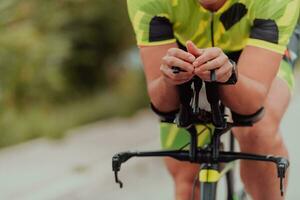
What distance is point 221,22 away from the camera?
365 cm

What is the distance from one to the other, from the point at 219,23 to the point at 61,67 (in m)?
7.94

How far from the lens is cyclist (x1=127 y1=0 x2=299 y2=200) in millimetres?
3400

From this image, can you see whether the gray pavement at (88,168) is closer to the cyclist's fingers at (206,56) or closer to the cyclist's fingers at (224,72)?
the cyclist's fingers at (224,72)

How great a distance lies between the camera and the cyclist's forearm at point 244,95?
325 centimetres

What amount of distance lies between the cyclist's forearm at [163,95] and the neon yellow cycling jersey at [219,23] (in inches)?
8.7

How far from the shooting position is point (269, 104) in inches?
151

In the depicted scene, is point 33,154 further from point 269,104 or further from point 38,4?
point 269,104

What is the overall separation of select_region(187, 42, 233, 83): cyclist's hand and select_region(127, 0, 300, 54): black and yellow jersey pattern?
0.54m

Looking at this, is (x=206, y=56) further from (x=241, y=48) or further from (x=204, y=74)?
(x=241, y=48)

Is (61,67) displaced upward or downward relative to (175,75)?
downward

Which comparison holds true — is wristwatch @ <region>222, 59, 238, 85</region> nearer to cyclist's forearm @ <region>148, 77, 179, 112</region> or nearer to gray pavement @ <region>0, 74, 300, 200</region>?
cyclist's forearm @ <region>148, 77, 179, 112</region>

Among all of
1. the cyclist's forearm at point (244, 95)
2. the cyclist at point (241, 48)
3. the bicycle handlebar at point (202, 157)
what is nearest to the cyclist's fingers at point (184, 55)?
the cyclist at point (241, 48)

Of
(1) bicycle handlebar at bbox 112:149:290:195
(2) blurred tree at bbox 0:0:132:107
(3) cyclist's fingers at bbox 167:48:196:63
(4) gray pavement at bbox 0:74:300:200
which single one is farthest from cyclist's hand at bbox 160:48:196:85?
(2) blurred tree at bbox 0:0:132:107

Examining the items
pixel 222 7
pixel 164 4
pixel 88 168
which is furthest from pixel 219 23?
pixel 88 168
